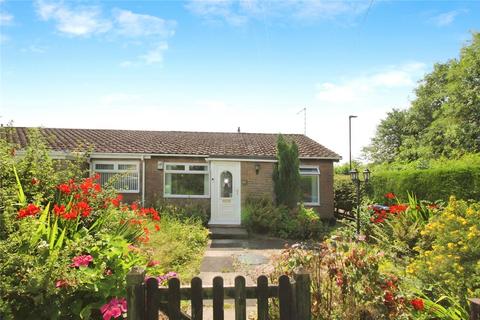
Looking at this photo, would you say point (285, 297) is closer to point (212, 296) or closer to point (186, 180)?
point (212, 296)

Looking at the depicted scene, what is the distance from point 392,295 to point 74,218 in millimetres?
3722

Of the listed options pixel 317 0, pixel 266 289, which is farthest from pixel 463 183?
pixel 266 289

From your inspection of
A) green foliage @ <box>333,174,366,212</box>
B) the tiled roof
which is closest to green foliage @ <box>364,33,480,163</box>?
green foliage @ <box>333,174,366,212</box>

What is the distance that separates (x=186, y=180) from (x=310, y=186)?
5410mm

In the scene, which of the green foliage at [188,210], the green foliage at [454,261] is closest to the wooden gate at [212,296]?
the green foliage at [454,261]

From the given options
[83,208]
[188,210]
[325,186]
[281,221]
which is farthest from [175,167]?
[83,208]

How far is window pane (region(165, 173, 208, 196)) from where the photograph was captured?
46.5 ft

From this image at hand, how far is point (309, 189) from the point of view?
48.4 ft

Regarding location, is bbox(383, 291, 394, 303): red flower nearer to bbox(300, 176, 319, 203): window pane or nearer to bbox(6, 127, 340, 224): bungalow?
bbox(6, 127, 340, 224): bungalow

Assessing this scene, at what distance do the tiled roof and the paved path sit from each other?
4308 millimetres

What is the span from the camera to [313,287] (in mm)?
3770

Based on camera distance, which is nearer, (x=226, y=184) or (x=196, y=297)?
(x=196, y=297)

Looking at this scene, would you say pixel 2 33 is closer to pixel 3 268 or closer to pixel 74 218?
pixel 74 218

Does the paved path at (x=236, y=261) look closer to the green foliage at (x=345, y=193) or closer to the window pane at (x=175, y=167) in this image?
the window pane at (x=175, y=167)
